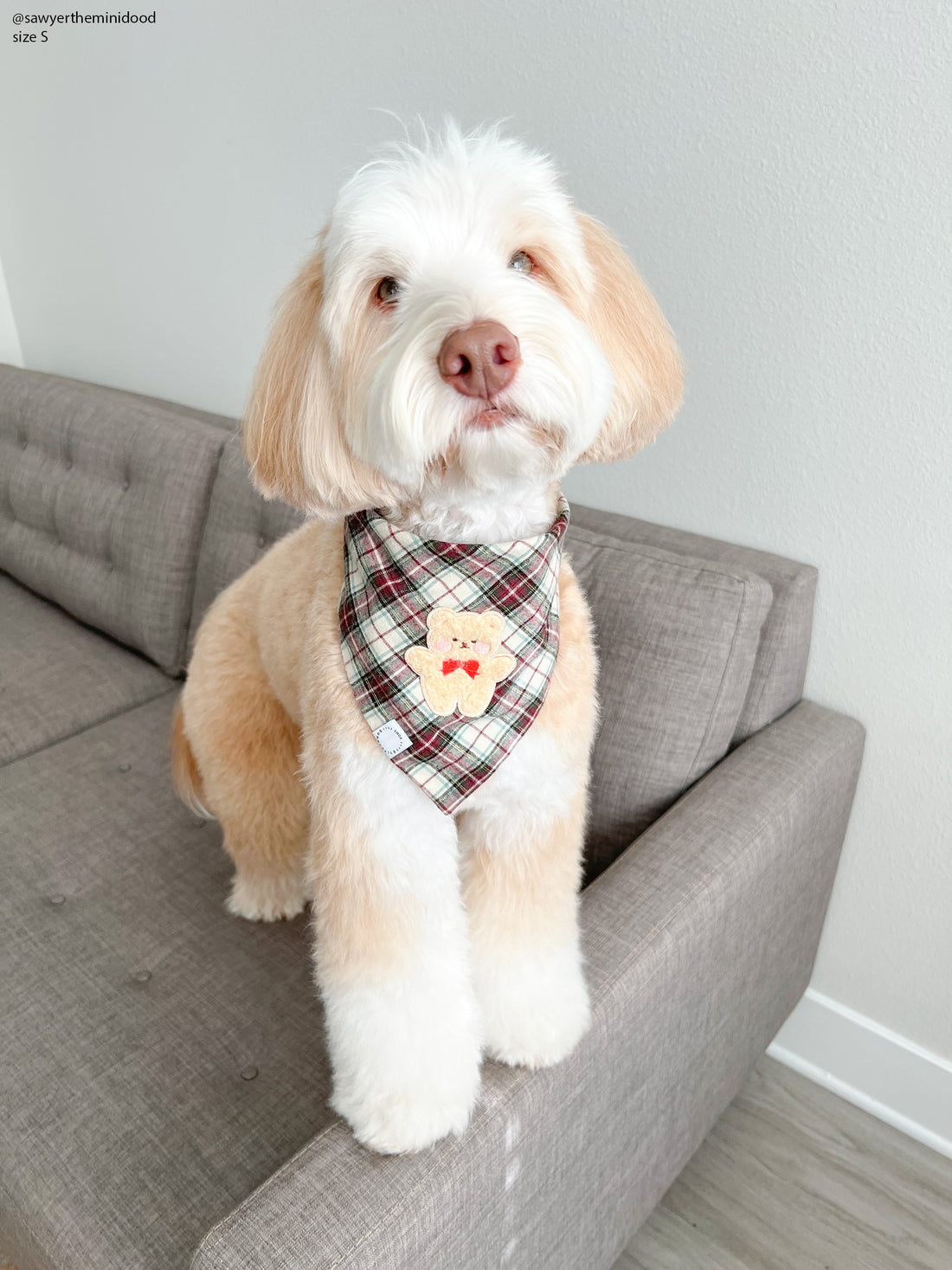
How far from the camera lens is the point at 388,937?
2.80ft

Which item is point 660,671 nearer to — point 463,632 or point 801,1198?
point 463,632

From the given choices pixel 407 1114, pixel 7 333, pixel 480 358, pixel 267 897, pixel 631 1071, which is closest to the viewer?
pixel 480 358

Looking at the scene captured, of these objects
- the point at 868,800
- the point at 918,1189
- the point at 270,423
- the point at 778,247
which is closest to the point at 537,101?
the point at 778,247

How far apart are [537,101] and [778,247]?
47cm

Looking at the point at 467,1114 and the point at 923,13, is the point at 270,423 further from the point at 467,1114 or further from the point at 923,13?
the point at 923,13

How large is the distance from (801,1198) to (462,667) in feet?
3.65

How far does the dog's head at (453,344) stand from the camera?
0.71 metres

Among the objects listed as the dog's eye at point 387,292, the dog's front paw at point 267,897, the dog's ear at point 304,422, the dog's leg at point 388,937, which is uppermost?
the dog's eye at point 387,292

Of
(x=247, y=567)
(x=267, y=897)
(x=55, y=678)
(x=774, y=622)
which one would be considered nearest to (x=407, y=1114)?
(x=267, y=897)

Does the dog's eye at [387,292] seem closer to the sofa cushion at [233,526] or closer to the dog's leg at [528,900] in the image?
the dog's leg at [528,900]

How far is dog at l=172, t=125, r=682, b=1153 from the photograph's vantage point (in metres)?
0.74

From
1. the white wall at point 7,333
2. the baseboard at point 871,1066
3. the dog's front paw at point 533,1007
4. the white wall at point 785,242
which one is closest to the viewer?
the dog's front paw at point 533,1007

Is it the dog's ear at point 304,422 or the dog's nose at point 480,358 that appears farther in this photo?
the dog's ear at point 304,422

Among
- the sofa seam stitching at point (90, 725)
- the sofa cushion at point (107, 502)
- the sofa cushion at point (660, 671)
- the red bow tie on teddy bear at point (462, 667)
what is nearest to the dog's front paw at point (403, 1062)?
the red bow tie on teddy bear at point (462, 667)
